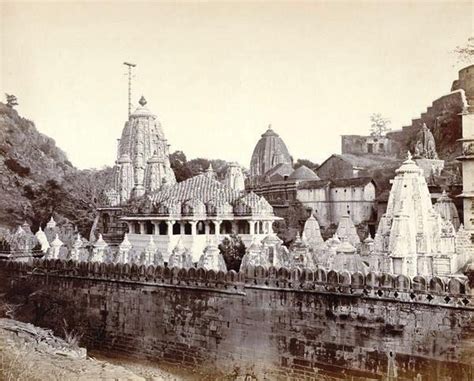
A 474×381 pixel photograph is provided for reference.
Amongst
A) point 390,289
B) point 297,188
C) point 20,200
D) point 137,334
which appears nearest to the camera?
point 390,289

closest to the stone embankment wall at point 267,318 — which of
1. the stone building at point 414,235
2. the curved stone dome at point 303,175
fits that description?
the stone building at point 414,235

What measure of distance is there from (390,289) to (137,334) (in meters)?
4.13

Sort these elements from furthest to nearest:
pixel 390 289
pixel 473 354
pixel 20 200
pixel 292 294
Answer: pixel 20 200 → pixel 292 294 → pixel 390 289 → pixel 473 354

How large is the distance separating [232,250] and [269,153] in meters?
9.11

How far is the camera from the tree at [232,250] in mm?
11667

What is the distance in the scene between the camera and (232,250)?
468 inches

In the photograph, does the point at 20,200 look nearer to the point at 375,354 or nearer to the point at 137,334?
the point at 137,334

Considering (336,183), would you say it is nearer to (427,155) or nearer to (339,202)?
(339,202)

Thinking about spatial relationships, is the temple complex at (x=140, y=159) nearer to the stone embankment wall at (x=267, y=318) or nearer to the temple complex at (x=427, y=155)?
the stone embankment wall at (x=267, y=318)

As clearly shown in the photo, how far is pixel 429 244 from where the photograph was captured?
9.69 metres

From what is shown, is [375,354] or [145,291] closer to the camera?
[375,354]

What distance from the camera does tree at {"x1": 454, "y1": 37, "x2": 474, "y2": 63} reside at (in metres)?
6.41

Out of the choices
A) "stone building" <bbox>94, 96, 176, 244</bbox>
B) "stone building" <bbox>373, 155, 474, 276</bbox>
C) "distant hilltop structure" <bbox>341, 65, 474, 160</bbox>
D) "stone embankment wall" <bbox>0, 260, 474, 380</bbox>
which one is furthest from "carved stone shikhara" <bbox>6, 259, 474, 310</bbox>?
"distant hilltop structure" <bbox>341, 65, 474, 160</bbox>

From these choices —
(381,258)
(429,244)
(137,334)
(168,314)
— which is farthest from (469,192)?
(137,334)
